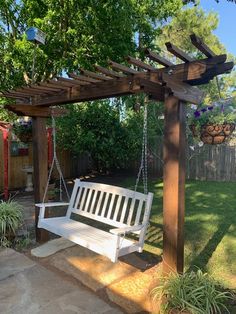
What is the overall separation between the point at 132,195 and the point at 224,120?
425 cm

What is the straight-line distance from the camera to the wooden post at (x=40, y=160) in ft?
13.1

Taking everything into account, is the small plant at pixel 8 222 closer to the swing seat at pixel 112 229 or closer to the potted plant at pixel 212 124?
the swing seat at pixel 112 229

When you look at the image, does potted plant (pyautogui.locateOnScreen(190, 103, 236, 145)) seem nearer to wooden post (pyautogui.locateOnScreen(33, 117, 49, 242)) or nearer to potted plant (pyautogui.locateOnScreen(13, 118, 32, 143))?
wooden post (pyautogui.locateOnScreen(33, 117, 49, 242))

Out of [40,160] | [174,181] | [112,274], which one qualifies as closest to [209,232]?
[112,274]

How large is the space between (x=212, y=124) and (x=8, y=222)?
15.3 feet

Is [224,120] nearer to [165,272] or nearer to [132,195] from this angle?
[132,195]

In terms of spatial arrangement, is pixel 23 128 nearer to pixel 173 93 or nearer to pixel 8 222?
pixel 8 222

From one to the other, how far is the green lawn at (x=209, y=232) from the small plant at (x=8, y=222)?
1791mm

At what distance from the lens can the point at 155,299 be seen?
2391mm

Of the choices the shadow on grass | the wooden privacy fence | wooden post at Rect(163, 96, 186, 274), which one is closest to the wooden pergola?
wooden post at Rect(163, 96, 186, 274)

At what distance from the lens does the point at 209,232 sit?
4.35 meters

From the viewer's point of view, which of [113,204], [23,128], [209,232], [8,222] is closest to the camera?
[113,204]

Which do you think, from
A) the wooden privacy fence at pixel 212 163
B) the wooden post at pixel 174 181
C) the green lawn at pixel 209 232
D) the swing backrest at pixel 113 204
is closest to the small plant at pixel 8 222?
the swing backrest at pixel 113 204

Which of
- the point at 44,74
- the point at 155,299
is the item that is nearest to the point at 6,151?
the point at 44,74
